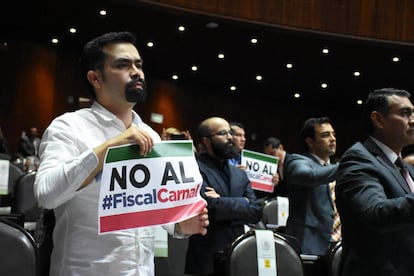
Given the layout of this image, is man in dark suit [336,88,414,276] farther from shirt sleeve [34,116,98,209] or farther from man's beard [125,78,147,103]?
shirt sleeve [34,116,98,209]

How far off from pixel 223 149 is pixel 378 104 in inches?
57.5

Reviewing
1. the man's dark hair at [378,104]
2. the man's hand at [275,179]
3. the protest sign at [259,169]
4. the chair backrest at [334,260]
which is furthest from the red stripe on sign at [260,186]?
the man's dark hair at [378,104]

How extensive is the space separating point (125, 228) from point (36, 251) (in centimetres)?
73

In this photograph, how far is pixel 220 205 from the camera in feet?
10.9

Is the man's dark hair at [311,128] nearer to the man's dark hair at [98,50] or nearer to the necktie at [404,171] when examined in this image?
the necktie at [404,171]

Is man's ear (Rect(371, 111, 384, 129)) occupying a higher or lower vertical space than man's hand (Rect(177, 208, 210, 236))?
higher

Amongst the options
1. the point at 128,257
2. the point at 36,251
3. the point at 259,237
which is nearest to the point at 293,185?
the point at 259,237

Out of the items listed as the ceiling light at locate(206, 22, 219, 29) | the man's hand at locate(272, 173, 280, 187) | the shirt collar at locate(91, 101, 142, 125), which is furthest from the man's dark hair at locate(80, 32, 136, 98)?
the ceiling light at locate(206, 22, 219, 29)

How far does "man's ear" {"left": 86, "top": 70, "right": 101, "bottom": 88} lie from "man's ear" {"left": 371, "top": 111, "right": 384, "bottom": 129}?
1.11m

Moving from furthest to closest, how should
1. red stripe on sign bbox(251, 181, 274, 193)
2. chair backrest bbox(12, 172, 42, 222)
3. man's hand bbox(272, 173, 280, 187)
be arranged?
1. man's hand bbox(272, 173, 280, 187)
2. red stripe on sign bbox(251, 181, 274, 193)
3. chair backrest bbox(12, 172, 42, 222)

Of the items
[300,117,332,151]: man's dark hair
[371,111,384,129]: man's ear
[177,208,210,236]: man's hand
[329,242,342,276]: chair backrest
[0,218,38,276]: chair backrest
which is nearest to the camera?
[177,208,210,236]: man's hand

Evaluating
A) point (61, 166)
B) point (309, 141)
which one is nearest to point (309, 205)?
point (309, 141)

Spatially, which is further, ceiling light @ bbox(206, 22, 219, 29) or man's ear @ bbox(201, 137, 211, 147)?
ceiling light @ bbox(206, 22, 219, 29)

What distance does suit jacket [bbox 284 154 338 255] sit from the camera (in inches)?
145
